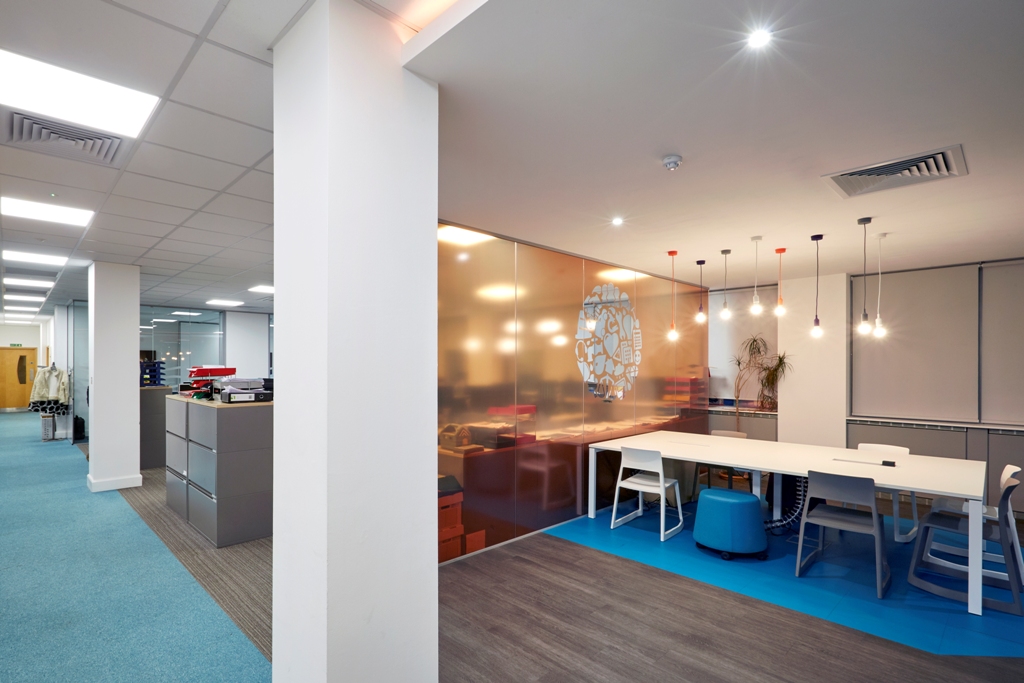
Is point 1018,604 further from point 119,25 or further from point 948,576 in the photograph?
point 119,25

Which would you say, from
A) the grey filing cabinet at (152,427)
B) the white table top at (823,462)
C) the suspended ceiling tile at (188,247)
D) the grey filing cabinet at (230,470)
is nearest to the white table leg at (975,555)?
the white table top at (823,462)

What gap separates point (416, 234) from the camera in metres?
2.00

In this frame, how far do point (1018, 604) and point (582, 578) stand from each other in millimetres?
2798

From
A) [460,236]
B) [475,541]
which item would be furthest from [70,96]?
[475,541]

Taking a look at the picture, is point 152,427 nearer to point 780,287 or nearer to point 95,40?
point 95,40

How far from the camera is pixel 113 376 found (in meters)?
6.33

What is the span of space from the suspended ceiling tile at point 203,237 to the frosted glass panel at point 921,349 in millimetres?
7496

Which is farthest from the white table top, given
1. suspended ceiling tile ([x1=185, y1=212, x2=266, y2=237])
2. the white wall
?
the white wall

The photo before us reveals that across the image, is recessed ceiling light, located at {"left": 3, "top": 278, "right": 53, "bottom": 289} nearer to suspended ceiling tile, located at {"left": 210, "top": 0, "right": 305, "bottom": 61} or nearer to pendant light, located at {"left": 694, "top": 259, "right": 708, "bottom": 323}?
suspended ceiling tile, located at {"left": 210, "top": 0, "right": 305, "bottom": 61}

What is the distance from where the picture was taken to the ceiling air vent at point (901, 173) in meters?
2.88

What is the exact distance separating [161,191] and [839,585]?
5.67 m

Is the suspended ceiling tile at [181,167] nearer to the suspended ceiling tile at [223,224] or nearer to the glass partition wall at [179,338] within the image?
the suspended ceiling tile at [223,224]

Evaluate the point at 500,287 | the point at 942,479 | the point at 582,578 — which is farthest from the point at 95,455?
the point at 942,479

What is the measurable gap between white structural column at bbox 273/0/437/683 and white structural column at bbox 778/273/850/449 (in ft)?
21.0
